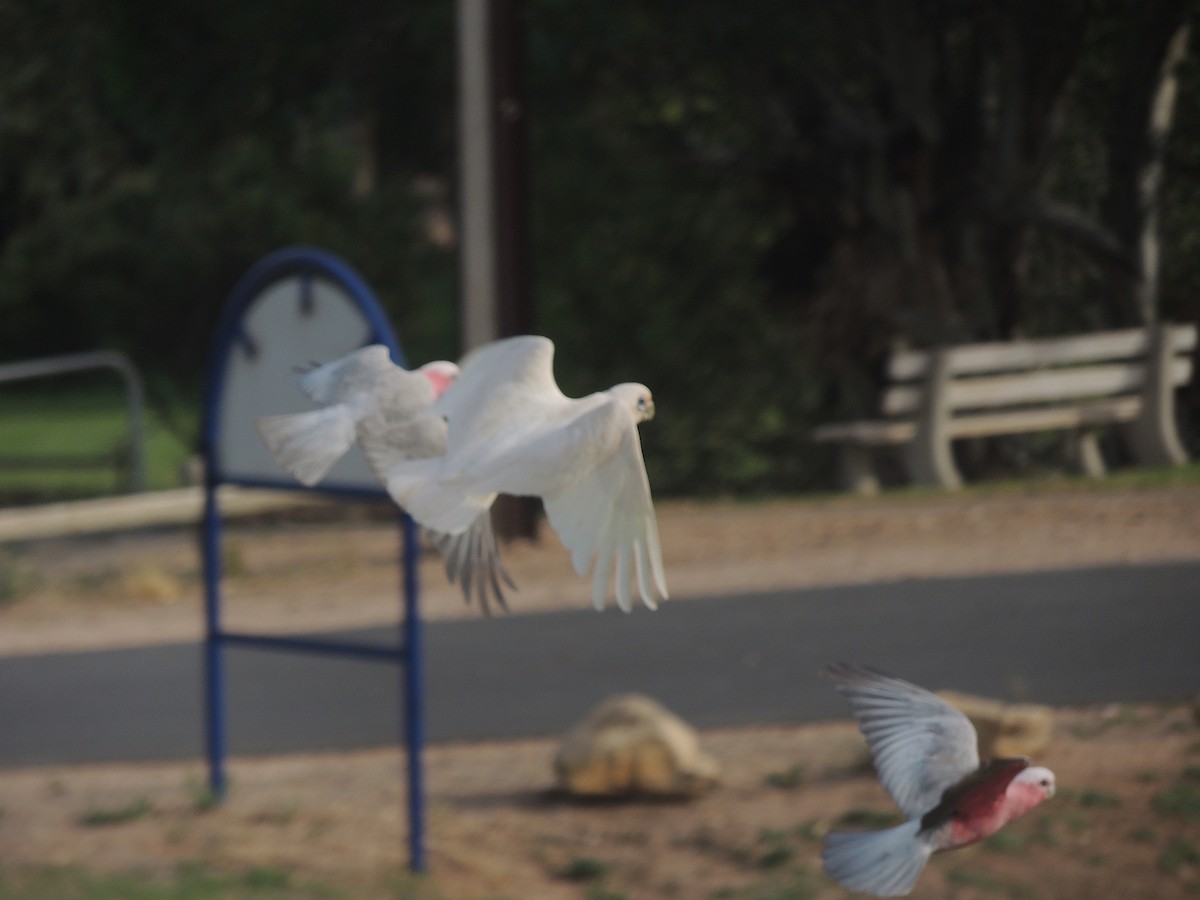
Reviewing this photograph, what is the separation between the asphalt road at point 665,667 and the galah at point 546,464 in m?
4.93

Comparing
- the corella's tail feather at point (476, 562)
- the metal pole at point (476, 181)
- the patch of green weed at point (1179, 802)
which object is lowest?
the patch of green weed at point (1179, 802)

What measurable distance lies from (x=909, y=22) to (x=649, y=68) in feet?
6.73

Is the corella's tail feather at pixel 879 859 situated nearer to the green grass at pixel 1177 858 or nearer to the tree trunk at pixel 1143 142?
the green grass at pixel 1177 858

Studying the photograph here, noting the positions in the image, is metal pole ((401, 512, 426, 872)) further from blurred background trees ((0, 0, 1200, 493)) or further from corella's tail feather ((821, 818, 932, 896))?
blurred background trees ((0, 0, 1200, 493))

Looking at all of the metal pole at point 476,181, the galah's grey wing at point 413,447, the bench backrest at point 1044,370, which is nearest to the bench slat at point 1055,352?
the bench backrest at point 1044,370

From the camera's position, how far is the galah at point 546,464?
147cm

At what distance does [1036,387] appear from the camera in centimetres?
1213

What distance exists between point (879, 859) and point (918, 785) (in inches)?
7.4

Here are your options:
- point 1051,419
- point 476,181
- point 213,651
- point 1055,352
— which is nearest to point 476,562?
point 213,651

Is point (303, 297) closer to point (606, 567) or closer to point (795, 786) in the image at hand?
point (795, 786)

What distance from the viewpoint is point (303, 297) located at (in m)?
4.95

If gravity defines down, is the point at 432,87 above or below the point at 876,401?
above

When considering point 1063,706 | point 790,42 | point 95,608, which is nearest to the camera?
point 1063,706

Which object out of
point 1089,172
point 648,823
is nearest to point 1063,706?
point 648,823
